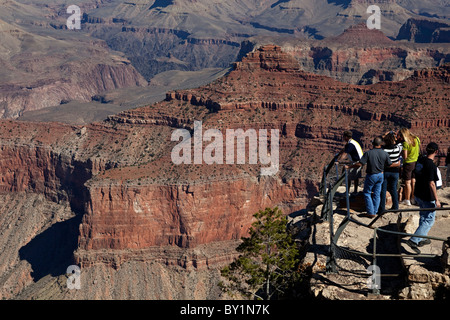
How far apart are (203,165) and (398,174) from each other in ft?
220

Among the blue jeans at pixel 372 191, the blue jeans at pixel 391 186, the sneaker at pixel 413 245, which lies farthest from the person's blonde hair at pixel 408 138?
the sneaker at pixel 413 245

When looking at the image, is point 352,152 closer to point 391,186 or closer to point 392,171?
point 392,171

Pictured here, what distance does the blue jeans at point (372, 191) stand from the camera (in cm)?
2480

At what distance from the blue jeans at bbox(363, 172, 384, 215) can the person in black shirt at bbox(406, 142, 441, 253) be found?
161cm

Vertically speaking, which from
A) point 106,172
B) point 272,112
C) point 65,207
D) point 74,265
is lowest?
point 74,265

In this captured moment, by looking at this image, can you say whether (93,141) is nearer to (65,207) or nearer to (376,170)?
(65,207)

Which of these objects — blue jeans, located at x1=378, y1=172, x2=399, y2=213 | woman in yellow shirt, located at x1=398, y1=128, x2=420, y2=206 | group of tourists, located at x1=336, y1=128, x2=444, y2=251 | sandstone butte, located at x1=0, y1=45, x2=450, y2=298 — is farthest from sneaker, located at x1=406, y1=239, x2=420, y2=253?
sandstone butte, located at x1=0, y1=45, x2=450, y2=298

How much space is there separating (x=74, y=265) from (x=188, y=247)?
17611 millimetres

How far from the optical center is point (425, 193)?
77.7 ft

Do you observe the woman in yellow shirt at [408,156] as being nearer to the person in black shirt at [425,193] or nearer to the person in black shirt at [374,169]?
the person in black shirt at [374,169]

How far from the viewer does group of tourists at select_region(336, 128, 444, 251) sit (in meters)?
23.3

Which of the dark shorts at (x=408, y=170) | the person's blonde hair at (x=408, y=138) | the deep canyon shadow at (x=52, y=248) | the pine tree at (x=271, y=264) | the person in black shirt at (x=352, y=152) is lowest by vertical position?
the deep canyon shadow at (x=52, y=248)

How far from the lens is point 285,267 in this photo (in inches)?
1015
